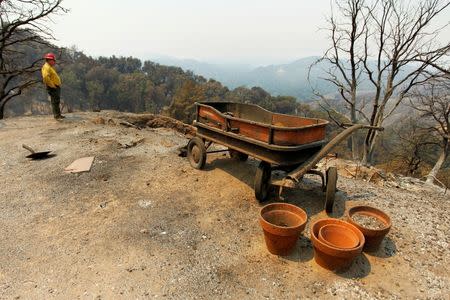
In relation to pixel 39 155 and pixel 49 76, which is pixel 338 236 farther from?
pixel 49 76

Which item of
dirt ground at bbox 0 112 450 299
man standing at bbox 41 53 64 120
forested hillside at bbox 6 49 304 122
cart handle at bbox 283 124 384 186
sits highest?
man standing at bbox 41 53 64 120

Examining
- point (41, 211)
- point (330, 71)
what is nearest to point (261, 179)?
point (41, 211)

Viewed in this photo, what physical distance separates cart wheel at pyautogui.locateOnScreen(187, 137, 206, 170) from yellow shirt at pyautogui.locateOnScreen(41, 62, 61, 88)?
651cm

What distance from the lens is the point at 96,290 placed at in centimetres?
385

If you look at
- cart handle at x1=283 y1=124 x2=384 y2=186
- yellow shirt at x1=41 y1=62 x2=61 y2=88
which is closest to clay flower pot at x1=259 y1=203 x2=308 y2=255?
cart handle at x1=283 y1=124 x2=384 y2=186

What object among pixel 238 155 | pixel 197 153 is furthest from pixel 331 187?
pixel 197 153

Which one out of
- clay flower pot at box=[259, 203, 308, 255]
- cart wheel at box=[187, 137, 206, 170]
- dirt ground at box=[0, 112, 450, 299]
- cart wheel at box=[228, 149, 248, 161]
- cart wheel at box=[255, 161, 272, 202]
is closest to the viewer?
dirt ground at box=[0, 112, 450, 299]

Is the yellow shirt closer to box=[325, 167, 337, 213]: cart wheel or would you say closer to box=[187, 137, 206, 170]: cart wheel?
box=[187, 137, 206, 170]: cart wheel

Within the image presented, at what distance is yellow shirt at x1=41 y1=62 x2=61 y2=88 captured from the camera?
415 inches

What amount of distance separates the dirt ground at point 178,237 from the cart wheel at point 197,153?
0.23 meters

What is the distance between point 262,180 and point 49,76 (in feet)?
30.0

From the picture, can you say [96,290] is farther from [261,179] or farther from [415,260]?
[415,260]

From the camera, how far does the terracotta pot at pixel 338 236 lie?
454cm

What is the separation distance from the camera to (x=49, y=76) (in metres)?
10.6
